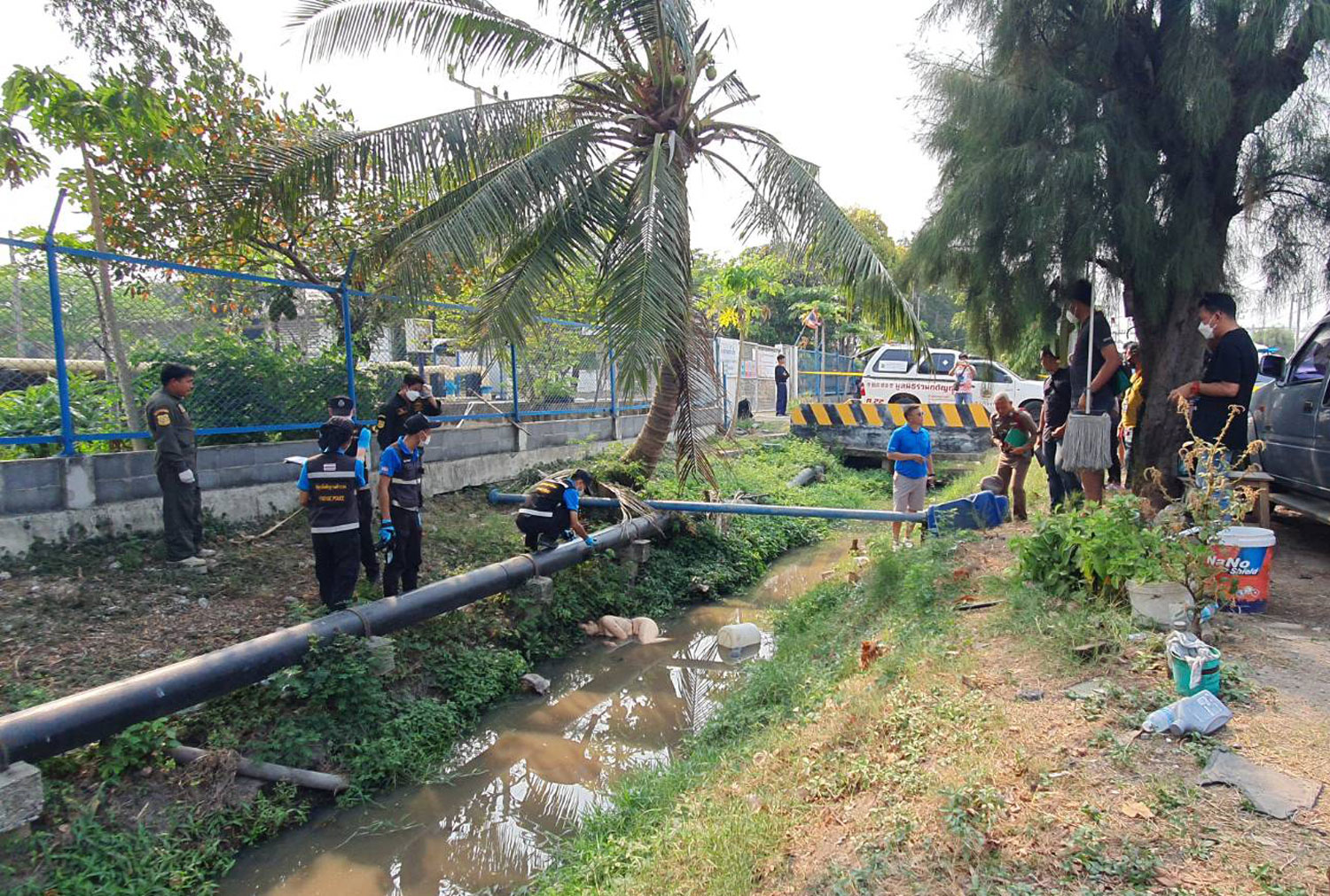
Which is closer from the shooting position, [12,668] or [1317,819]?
[1317,819]

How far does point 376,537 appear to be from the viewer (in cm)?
695

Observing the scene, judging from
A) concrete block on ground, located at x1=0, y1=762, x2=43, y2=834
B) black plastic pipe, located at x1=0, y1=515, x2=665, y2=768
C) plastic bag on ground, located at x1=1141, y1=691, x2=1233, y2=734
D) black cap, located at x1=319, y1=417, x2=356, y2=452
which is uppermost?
black cap, located at x1=319, y1=417, x2=356, y2=452

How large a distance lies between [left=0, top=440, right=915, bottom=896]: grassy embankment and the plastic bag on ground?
3.93 metres

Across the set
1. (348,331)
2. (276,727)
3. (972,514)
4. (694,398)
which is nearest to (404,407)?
(348,331)

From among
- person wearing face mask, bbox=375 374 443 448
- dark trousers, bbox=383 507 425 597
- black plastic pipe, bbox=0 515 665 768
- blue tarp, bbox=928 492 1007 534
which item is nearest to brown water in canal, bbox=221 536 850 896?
black plastic pipe, bbox=0 515 665 768

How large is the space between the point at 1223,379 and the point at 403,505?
5626 millimetres

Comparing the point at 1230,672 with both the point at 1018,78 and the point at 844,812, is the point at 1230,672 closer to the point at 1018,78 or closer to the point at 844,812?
the point at 844,812

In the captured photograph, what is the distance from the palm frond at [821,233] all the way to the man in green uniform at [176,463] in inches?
209

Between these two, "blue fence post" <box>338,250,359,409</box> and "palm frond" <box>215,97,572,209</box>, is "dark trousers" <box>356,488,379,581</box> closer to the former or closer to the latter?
"blue fence post" <box>338,250,359,409</box>

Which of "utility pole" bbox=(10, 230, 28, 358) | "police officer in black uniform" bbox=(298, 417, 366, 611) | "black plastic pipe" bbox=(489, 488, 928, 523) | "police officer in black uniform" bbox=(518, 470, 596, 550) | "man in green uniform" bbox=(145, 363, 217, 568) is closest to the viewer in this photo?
"police officer in black uniform" bbox=(298, 417, 366, 611)

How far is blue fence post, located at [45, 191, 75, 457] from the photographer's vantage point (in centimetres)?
547

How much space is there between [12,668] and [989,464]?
13.1 meters

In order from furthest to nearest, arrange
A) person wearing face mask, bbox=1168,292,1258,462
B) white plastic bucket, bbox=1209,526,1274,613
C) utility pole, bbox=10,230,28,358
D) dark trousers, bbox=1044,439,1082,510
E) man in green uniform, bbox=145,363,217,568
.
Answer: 1. dark trousers, bbox=1044,439,1082,510
2. man in green uniform, bbox=145,363,217,568
3. utility pole, bbox=10,230,28,358
4. person wearing face mask, bbox=1168,292,1258,462
5. white plastic bucket, bbox=1209,526,1274,613

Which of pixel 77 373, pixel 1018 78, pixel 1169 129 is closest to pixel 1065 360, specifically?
pixel 1169 129
